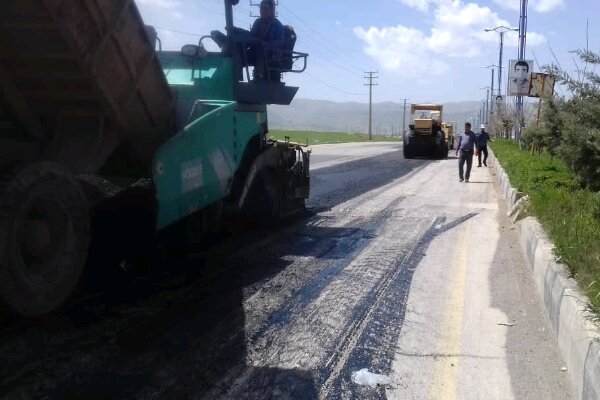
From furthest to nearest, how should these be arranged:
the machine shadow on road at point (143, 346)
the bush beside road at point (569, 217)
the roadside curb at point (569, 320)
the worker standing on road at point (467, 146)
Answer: the worker standing on road at point (467, 146)
the bush beside road at point (569, 217)
the machine shadow on road at point (143, 346)
the roadside curb at point (569, 320)

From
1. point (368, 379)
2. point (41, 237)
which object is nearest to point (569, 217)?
point (368, 379)

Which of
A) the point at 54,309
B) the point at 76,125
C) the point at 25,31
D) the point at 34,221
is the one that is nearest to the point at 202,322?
the point at 54,309

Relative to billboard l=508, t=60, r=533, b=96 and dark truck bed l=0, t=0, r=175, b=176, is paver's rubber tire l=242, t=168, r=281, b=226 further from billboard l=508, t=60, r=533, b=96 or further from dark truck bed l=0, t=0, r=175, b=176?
billboard l=508, t=60, r=533, b=96

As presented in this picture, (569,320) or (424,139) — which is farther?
(424,139)

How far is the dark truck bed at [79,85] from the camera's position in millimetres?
4762

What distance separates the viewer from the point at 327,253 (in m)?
8.23

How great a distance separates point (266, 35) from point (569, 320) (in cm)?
561

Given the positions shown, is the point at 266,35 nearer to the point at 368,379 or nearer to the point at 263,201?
the point at 263,201

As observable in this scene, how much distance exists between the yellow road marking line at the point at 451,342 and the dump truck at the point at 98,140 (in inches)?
107

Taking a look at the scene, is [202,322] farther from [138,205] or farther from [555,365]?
[555,365]

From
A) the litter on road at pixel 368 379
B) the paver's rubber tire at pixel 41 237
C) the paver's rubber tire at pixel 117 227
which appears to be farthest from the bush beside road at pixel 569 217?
the paver's rubber tire at pixel 41 237

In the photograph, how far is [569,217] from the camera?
759 centimetres

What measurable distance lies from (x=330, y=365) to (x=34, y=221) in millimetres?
2421

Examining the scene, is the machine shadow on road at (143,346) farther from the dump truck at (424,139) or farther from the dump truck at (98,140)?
the dump truck at (424,139)
